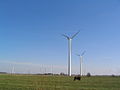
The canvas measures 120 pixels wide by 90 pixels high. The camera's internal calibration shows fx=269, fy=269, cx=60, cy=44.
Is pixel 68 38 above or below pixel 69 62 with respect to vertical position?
above

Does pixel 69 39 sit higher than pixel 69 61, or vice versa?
pixel 69 39

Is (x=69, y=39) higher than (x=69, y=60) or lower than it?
higher

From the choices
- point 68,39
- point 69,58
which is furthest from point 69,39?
point 69,58

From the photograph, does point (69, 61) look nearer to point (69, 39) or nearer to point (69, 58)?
point (69, 58)

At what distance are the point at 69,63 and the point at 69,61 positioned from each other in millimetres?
806

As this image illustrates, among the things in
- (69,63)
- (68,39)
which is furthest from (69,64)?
(68,39)

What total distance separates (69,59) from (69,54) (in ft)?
4.94

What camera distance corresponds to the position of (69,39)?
79.3 meters

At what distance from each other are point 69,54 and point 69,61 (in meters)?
2.10

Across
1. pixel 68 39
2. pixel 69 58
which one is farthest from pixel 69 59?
pixel 68 39

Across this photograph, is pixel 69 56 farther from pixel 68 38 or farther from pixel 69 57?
pixel 68 38

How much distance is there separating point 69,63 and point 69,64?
366 millimetres

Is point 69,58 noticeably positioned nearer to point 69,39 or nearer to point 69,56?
point 69,56

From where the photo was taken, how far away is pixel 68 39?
262ft
